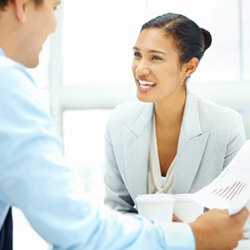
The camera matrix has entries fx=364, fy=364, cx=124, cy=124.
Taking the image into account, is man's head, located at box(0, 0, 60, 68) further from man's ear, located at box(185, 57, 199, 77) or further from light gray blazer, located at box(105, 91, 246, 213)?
man's ear, located at box(185, 57, 199, 77)

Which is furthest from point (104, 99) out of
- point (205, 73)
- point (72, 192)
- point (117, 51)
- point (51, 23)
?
point (72, 192)

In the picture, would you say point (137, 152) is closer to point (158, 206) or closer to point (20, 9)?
point (158, 206)

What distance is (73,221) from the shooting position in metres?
0.70

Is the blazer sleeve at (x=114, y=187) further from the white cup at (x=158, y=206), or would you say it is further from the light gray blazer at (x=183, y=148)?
the white cup at (x=158, y=206)

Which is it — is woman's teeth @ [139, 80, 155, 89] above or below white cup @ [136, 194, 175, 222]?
above

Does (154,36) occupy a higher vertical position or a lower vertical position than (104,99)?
higher

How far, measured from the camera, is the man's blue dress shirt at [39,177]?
2.20 feet

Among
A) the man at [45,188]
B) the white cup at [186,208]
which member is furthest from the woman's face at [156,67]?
the man at [45,188]

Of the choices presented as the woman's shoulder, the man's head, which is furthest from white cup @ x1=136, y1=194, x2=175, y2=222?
the woman's shoulder

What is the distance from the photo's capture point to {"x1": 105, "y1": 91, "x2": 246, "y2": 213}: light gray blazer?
176cm

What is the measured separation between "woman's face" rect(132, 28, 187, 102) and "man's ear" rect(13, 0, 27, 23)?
108 centimetres

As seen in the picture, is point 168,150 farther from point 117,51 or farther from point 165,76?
point 117,51

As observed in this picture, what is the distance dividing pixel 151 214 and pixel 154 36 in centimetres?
98

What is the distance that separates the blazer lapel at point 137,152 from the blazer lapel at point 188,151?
16 centimetres
